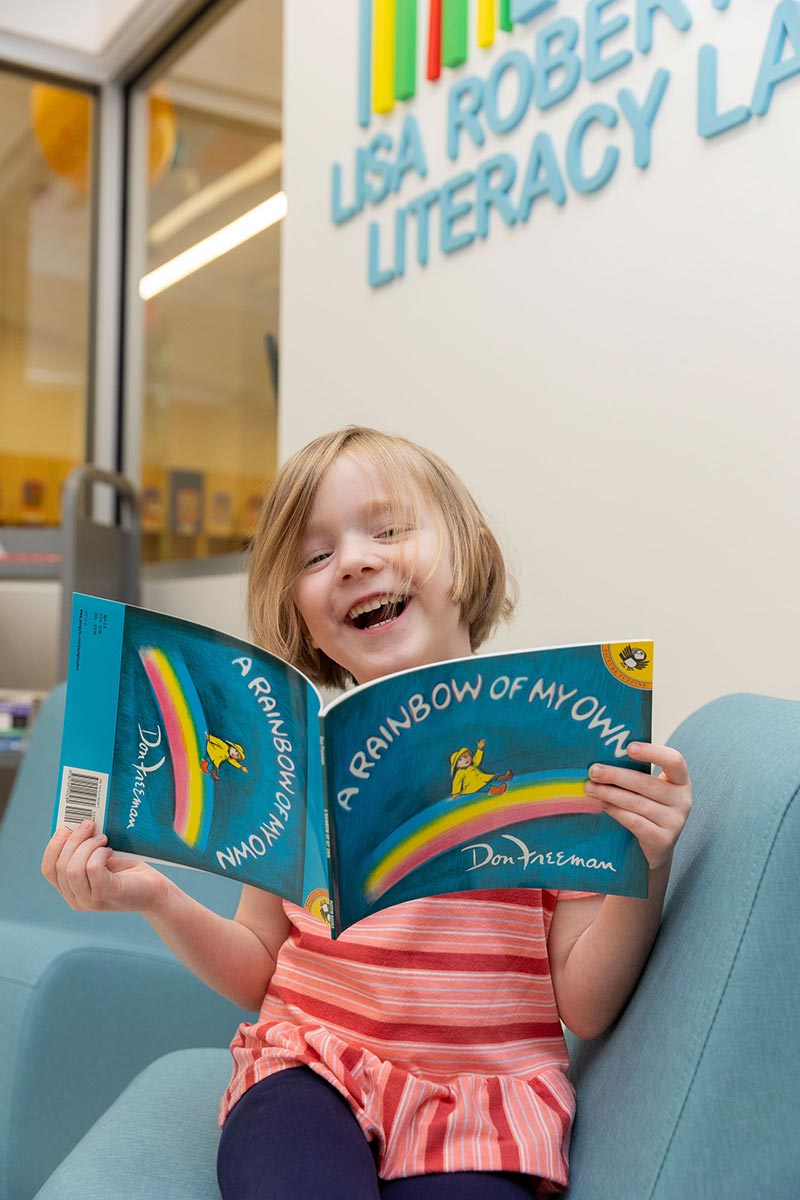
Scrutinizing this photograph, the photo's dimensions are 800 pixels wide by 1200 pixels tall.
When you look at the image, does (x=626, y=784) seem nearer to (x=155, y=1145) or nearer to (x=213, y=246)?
(x=155, y=1145)

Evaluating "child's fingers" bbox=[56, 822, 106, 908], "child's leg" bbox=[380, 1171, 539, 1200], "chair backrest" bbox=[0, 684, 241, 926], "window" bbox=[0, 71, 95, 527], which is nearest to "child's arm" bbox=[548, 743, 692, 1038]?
"child's leg" bbox=[380, 1171, 539, 1200]

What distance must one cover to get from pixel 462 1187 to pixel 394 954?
0.17 metres

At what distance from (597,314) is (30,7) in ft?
7.63

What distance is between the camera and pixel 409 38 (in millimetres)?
1784

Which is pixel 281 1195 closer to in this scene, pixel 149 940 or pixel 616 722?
pixel 616 722

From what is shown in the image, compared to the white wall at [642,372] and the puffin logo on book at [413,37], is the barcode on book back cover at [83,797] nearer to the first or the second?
the white wall at [642,372]

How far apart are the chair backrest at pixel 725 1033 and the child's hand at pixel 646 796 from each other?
41 millimetres

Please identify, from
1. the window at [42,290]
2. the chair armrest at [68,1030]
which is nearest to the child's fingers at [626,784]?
the chair armrest at [68,1030]

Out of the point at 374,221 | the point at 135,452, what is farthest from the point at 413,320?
the point at 135,452

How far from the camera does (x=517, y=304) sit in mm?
1569

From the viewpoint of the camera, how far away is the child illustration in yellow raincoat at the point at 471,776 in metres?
0.68

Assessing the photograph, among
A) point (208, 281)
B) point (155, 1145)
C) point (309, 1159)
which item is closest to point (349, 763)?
point (309, 1159)

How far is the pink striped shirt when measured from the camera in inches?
29.6

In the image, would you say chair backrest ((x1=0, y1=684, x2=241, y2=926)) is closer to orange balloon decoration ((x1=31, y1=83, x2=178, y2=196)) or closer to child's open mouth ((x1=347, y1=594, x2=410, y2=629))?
child's open mouth ((x1=347, y1=594, x2=410, y2=629))
